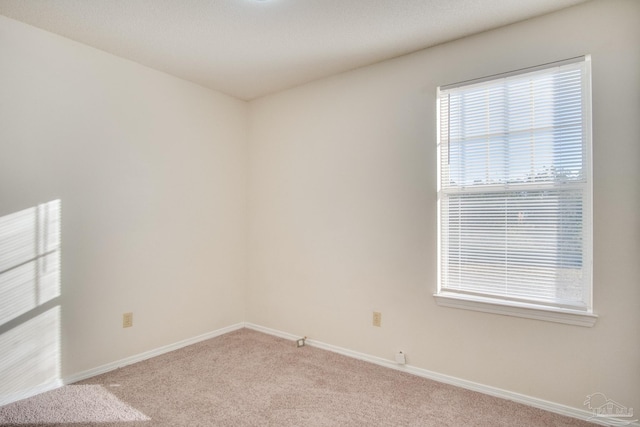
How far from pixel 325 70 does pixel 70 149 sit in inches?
81.2

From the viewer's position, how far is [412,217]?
8.71 ft

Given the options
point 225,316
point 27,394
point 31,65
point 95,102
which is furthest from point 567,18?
point 27,394

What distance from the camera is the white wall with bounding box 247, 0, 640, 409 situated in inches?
76.9

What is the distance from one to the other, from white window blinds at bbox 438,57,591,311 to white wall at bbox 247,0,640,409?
78 mm

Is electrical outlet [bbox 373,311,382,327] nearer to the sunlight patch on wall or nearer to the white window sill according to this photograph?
the white window sill

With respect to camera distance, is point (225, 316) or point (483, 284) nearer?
point (483, 284)

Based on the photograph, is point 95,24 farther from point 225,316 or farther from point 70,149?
point 225,316

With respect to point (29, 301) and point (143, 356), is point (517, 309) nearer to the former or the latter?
point (143, 356)

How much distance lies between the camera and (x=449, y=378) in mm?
2463

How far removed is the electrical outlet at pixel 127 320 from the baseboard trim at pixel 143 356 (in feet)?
0.85

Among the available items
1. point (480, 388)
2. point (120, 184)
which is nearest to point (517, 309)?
point (480, 388)

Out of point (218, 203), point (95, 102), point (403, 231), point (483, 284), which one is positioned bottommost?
point (483, 284)

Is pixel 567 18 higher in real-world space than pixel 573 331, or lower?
higher

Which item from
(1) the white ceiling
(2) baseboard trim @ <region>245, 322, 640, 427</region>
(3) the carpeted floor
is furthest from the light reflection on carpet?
(1) the white ceiling
